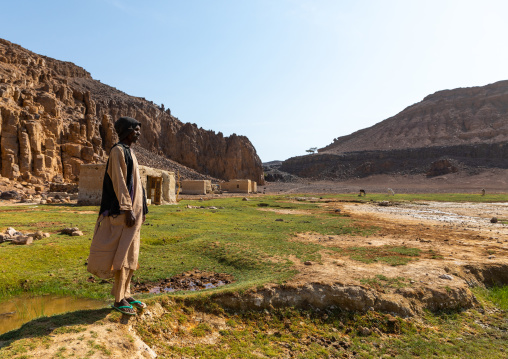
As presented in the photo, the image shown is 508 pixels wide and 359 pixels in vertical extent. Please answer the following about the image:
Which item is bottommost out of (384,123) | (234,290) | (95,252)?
(234,290)

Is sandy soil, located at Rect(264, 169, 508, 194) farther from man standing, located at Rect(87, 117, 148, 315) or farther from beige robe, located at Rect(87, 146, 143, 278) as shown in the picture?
beige robe, located at Rect(87, 146, 143, 278)

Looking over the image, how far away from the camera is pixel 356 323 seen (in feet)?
16.6

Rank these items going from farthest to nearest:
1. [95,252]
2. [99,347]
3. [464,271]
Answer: [464,271], [95,252], [99,347]

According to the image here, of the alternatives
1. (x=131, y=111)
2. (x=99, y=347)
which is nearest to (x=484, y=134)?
(x=131, y=111)

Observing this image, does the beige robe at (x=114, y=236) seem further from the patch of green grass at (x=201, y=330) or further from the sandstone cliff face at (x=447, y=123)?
the sandstone cliff face at (x=447, y=123)

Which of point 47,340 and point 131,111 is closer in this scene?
point 47,340

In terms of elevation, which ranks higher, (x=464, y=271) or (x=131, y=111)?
(x=131, y=111)

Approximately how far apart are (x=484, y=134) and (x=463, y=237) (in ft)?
418

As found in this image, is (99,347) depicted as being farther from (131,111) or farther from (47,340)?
(131,111)

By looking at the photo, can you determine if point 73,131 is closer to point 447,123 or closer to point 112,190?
point 112,190

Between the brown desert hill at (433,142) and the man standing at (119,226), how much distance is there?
10484 cm

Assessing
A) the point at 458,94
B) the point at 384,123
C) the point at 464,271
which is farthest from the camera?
the point at 384,123

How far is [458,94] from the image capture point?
480 feet

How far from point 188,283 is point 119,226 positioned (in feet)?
10.4
